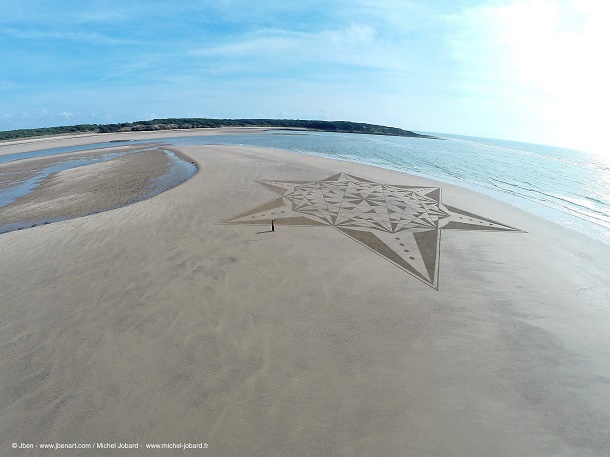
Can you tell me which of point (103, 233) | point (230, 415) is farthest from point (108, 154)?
point (230, 415)

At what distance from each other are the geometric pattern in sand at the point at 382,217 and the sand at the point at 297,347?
883mm

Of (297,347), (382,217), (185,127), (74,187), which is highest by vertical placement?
(185,127)

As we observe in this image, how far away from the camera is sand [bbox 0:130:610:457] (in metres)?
6.43

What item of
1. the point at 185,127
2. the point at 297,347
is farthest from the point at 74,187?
the point at 185,127

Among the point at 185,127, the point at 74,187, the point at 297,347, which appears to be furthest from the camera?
the point at 185,127

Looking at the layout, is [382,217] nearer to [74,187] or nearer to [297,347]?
[297,347]

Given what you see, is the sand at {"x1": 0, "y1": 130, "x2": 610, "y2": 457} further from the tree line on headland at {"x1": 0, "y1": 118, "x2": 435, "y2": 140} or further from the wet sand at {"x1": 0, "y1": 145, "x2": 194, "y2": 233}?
the tree line on headland at {"x1": 0, "y1": 118, "x2": 435, "y2": 140}

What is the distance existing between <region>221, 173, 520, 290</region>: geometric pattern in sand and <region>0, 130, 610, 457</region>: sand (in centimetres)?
88

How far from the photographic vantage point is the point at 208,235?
51.5 feet

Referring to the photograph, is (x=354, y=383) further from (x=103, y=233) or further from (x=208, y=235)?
(x=103, y=233)

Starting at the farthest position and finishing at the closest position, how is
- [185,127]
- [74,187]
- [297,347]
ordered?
[185,127]
[74,187]
[297,347]

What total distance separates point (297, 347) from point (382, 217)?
12576mm

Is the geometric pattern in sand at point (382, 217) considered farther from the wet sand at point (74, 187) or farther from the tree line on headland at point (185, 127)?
the tree line on headland at point (185, 127)

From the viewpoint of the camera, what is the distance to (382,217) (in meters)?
19.1
